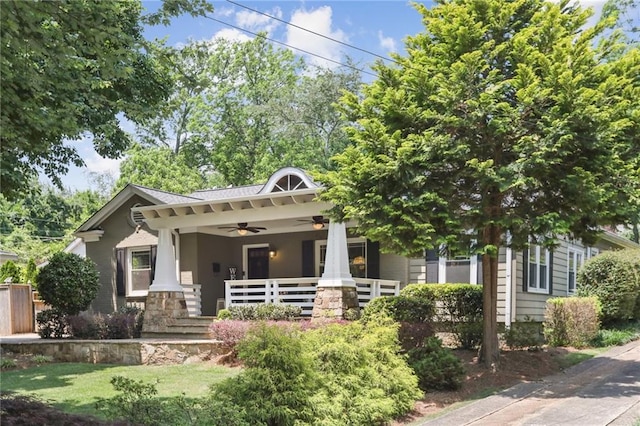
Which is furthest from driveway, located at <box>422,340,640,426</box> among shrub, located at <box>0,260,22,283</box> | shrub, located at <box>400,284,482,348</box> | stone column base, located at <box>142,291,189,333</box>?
shrub, located at <box>0,260,22,283</box>

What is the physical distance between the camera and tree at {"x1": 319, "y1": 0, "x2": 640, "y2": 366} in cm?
770

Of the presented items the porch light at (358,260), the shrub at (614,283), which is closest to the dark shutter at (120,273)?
the porch light at (358,260)

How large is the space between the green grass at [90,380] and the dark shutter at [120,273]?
5.43 m

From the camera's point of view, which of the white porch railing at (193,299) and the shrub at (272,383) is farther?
the white porch railing at (193,299)

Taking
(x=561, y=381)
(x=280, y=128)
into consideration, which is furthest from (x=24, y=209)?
(x=561, y=381)

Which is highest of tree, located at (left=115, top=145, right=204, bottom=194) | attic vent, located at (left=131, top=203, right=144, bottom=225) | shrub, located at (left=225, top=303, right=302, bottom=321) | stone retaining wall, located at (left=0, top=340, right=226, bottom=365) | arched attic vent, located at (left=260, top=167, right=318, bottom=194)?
tree, located at (left=115, top=145, right=204, bottom=194)

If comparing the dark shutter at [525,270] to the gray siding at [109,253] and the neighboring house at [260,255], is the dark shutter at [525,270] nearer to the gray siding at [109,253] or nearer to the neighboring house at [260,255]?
the neighboring house at [260,255]

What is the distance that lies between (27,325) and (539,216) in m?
15.6

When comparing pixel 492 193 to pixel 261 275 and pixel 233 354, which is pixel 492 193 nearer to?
pixel 233 354

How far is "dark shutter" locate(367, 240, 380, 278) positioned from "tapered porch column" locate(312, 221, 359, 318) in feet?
7.04

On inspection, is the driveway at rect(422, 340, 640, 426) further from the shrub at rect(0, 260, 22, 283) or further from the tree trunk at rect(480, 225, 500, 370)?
the shrub at rect(0, 260, 22, 283)

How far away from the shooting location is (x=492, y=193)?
8.80 metres

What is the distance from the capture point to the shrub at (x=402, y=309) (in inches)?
420

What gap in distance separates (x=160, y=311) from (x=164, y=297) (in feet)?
1.17
